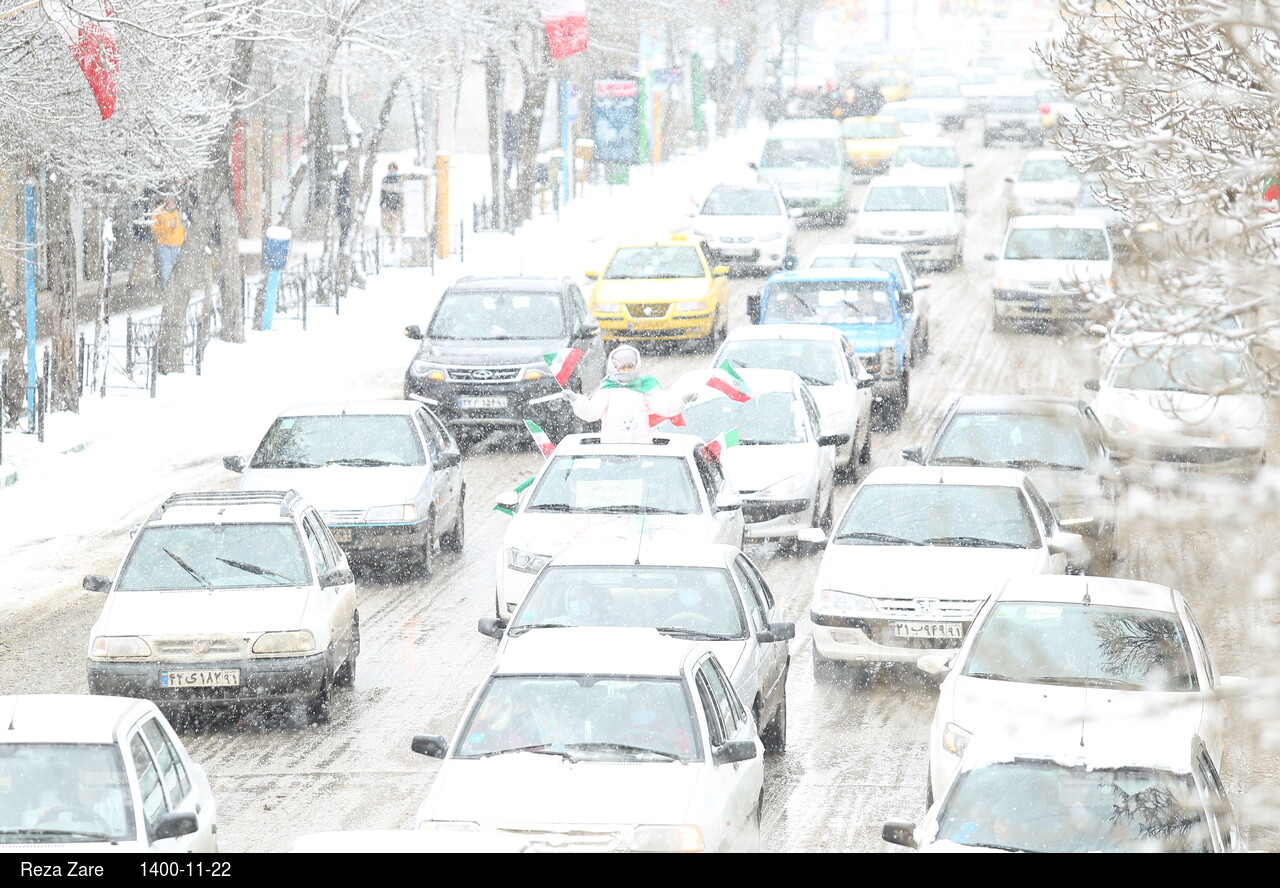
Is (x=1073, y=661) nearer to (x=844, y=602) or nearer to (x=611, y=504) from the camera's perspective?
(x=844, y=602)

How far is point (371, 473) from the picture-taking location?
16.2 metres

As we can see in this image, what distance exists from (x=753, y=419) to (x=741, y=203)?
56.6 feet

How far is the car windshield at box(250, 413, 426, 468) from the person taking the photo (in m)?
16.5

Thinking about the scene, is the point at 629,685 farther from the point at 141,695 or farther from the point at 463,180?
the point at 463,180

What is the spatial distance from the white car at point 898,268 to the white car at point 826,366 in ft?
14.7

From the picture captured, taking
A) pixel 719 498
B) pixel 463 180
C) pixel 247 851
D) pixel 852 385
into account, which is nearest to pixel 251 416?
pixel 852 385

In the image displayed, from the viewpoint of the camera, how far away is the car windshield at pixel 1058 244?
28.8 metres

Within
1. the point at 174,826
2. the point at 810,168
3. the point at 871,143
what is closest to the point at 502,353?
the point at 174,826

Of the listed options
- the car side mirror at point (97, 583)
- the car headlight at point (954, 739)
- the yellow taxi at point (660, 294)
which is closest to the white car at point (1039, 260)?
the yellow taxi at point (660, 294)

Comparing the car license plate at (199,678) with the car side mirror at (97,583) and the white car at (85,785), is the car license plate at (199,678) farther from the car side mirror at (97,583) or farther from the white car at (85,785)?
the white car at (85,785)

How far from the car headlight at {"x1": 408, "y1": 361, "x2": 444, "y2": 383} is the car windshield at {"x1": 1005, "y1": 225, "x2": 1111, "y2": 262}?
11111 mm

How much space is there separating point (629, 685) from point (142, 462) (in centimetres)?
1360

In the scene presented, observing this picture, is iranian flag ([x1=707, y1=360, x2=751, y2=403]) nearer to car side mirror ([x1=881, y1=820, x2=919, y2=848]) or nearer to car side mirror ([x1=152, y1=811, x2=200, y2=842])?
car side mirror ([x1=881, y1=820, x2=919, y2=848])

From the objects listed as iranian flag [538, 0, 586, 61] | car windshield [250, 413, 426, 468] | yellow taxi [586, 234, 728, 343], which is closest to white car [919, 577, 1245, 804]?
car windshield [250, 413, 426, 468]
